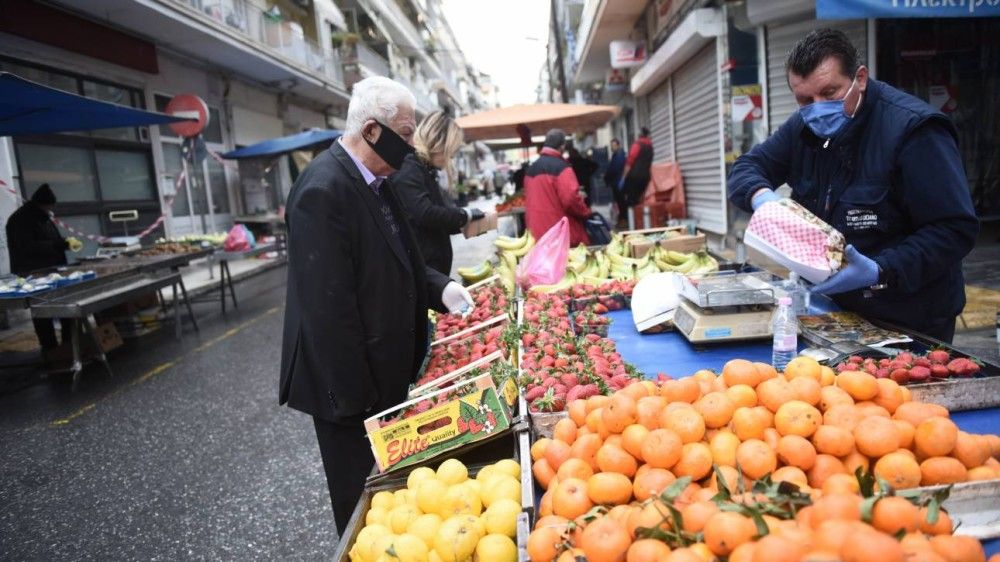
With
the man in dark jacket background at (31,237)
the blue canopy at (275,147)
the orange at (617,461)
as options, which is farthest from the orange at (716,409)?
the blue canopy at (275,147)

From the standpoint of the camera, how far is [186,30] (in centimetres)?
1361

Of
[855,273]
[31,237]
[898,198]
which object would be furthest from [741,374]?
[31,237]

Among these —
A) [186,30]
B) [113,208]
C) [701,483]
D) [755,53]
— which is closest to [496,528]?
[701,483]

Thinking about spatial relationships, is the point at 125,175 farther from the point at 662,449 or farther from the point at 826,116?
the point at 662,449

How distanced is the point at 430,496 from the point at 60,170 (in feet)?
42.1

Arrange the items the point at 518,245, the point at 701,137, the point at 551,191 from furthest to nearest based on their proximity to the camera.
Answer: the point at 701,137, the point at 551,191, the point at 518,245

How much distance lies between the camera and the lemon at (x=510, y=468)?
2.03 m

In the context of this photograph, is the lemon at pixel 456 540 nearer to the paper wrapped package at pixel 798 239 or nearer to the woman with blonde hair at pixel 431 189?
the paper wrapped package at pixel 798 239

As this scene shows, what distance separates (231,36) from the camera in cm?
1501

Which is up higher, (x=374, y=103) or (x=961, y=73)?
(x=961, y=73)

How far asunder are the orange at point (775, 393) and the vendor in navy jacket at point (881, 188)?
0.77 meters

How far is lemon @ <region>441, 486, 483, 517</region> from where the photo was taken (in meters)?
1.89

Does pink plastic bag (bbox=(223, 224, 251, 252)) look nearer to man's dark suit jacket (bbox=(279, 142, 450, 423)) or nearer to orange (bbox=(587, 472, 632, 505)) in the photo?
man's dark suit jacket (bbox=(279, 142, 450, 423))

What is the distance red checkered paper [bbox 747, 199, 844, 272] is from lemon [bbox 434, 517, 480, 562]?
5.00 ft
